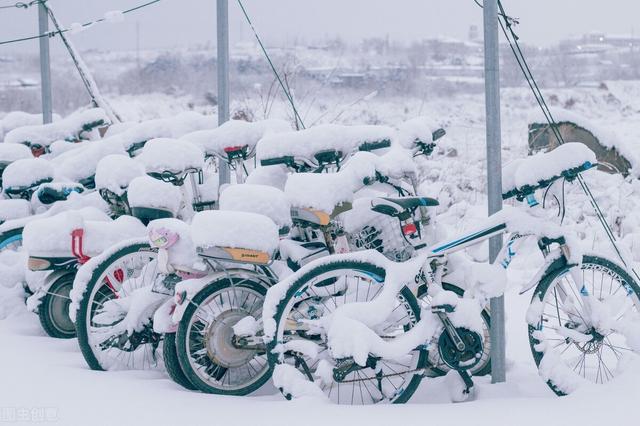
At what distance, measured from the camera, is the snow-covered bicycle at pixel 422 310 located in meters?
3.73

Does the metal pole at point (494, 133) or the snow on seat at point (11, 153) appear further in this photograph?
the snow on seat at point (11, 153)

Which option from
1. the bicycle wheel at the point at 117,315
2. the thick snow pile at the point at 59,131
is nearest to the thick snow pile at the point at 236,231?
the bicycle wheel at the point at 117,315

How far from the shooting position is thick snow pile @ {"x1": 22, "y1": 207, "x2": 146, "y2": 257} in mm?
4637

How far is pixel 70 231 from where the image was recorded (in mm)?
4672

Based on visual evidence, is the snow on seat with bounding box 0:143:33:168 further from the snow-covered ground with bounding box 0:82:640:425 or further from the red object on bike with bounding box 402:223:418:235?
the red object on bike with bounding box 402:223:418:235

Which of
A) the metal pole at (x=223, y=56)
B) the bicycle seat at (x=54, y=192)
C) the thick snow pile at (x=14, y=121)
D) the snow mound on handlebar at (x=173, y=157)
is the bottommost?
the bicycle seat at (x=54, y=192)

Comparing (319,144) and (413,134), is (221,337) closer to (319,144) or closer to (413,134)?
(319,144)

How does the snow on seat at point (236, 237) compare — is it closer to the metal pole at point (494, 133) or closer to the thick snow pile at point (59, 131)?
the metal pole at point (494, 133)

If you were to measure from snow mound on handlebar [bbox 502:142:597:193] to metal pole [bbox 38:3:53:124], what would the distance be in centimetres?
671

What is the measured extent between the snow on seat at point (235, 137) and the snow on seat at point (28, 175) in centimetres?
153

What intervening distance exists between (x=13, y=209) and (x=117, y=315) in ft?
6.00

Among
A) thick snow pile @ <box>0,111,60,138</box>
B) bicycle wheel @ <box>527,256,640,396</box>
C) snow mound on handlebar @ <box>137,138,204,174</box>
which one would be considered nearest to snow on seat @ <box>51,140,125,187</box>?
snow mound on handlebar @ <box>137,138,204,174</box>

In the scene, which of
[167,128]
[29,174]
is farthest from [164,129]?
[29,174]

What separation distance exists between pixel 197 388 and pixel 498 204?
5.19 ft
